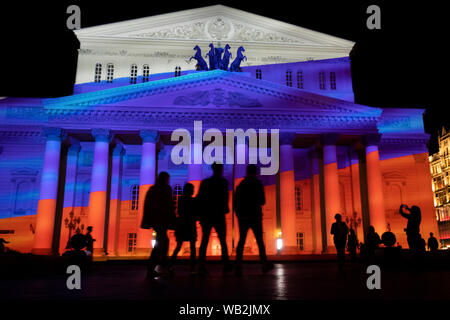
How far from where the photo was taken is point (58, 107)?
1147 inches

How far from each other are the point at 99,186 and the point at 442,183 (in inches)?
2800

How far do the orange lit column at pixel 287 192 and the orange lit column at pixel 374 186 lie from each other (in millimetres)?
5950

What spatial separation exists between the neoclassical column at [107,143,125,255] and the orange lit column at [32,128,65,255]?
186 inches

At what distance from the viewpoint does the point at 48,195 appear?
28.6 m

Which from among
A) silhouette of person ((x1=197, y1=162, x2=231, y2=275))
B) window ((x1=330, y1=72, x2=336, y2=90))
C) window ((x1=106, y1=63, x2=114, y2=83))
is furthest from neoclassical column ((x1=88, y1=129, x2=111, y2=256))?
window ((x1=330, y1=72, x2=336, y2=90))

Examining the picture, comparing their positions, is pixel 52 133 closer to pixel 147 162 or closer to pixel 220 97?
pixel 147 162

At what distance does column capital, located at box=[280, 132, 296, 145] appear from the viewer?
30.6 meters

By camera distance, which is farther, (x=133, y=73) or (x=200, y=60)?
(x=133, y=73)

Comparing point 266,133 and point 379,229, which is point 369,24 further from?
point 379,229

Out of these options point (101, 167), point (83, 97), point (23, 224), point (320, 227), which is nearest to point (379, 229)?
point (320, 227)

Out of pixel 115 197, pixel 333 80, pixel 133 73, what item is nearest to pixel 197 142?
pixel 115 197

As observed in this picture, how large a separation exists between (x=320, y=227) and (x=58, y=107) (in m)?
22.7

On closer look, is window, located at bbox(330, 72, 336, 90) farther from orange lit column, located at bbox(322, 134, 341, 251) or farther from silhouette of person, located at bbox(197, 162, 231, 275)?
silhouette of person, located at bbox(197, 162, 231, 275)

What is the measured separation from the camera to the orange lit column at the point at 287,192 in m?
29.5
